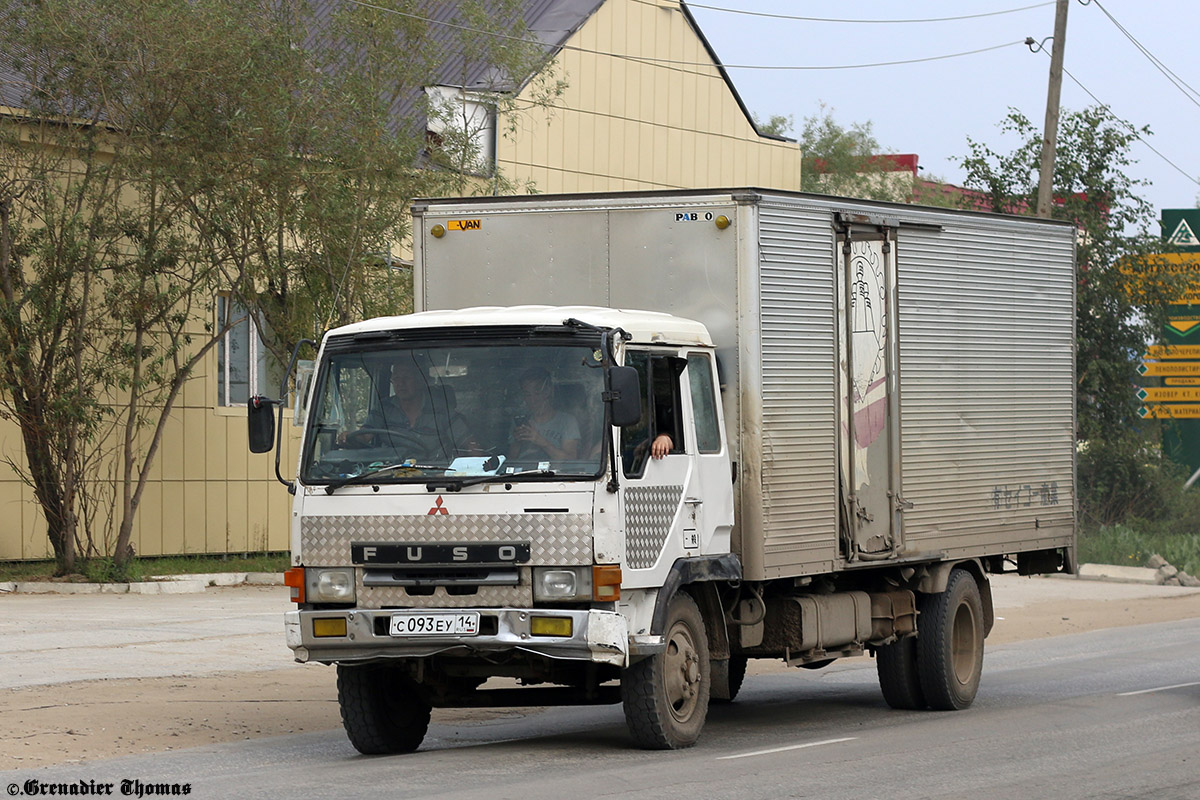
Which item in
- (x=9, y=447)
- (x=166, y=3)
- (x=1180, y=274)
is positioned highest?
(x=166, y=3)

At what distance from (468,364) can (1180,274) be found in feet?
90.8

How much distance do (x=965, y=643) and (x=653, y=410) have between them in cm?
475

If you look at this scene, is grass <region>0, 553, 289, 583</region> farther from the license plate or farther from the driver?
the license plate

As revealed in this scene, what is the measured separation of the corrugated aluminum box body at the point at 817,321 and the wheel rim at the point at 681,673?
0.78 meters

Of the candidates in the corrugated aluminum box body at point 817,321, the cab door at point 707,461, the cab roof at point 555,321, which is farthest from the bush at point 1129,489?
the cab roof at point 555,321

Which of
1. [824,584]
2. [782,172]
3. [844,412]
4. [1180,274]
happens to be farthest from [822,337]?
[782,172]

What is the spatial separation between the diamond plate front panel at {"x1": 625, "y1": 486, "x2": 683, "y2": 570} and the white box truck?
1.0 inches

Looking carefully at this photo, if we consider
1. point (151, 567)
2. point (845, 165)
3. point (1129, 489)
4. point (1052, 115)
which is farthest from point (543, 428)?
point (845, 165)

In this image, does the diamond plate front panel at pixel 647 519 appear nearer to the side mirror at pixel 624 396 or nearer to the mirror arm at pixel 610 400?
the mirror arm at pixel 610 400

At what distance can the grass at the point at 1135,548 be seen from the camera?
3209 centimetres

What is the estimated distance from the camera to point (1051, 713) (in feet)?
43.7

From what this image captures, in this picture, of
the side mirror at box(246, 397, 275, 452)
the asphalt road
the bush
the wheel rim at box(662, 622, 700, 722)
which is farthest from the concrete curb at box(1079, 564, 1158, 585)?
the side mirror at box(246, 397, 275, 452)

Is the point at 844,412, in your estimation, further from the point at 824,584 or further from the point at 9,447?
the point at 9,447

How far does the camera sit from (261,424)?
1071 cm
